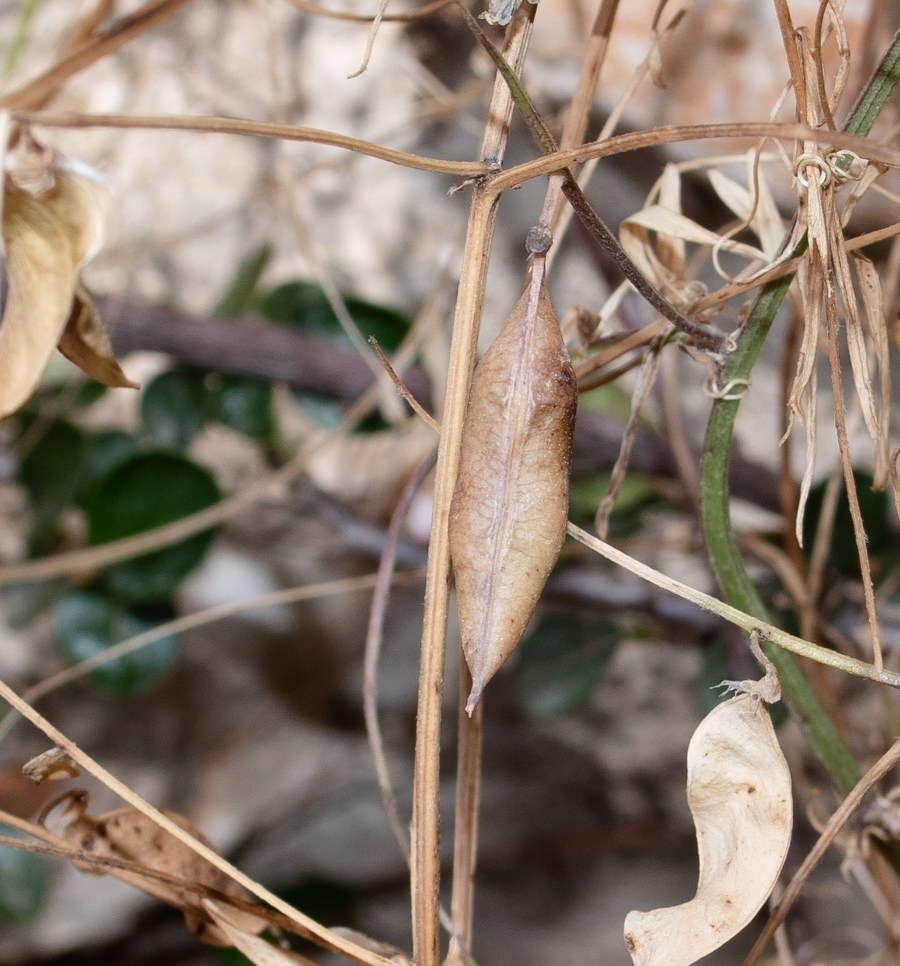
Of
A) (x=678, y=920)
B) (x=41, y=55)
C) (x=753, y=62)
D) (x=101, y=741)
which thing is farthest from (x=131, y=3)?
(x=678, y=920)

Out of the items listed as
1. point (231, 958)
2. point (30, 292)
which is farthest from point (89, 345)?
point (231, 958)

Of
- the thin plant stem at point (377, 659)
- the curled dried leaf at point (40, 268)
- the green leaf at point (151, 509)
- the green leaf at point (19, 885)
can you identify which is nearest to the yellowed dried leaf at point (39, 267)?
the curled dried leaf at point (40, 268)

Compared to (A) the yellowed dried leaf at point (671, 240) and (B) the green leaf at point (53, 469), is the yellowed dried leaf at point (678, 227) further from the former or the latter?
(B) the green leaf at point (53, 469)

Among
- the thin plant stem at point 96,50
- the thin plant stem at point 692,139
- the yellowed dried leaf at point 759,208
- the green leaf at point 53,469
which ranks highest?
the thin plant stem at point 96,50

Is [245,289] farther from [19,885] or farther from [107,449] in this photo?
[19,885]

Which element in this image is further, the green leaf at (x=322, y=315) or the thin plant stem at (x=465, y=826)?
the green leaf at (x=322, y=315)

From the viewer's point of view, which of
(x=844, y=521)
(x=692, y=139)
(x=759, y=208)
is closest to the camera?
(x=692, y=139)

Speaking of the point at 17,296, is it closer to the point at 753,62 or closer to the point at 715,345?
the point at 715,345
